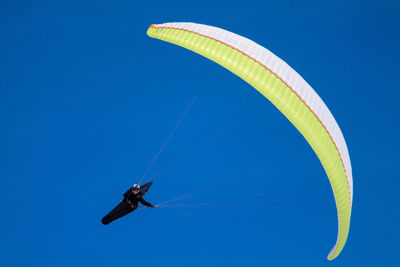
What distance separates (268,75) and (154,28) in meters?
2.43

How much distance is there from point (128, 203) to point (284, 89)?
4469mm

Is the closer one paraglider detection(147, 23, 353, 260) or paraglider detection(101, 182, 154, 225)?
paraglider detection(147, 23, 353, 260)

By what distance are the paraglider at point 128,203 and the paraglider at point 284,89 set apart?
11.5ft

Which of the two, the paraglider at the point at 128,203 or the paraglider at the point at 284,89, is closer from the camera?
the paraglider at the point at 284,89

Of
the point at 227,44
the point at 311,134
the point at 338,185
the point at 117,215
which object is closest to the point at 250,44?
the point at 227,44

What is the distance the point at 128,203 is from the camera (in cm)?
809

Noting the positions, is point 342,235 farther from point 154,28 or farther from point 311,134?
point 154,28

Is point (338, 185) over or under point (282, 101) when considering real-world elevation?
under

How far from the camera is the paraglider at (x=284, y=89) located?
17.4ft

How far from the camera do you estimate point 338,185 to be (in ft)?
18.0

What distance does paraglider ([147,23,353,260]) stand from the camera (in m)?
5.31

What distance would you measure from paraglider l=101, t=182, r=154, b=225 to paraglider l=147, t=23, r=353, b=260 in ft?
11.5

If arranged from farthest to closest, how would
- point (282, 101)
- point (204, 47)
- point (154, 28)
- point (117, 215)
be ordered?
1. point (117, 215)
2. point (154, 28)
3. point (204, 47)
4. point (282, 101)

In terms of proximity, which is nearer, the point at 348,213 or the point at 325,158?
the point at 325,158
